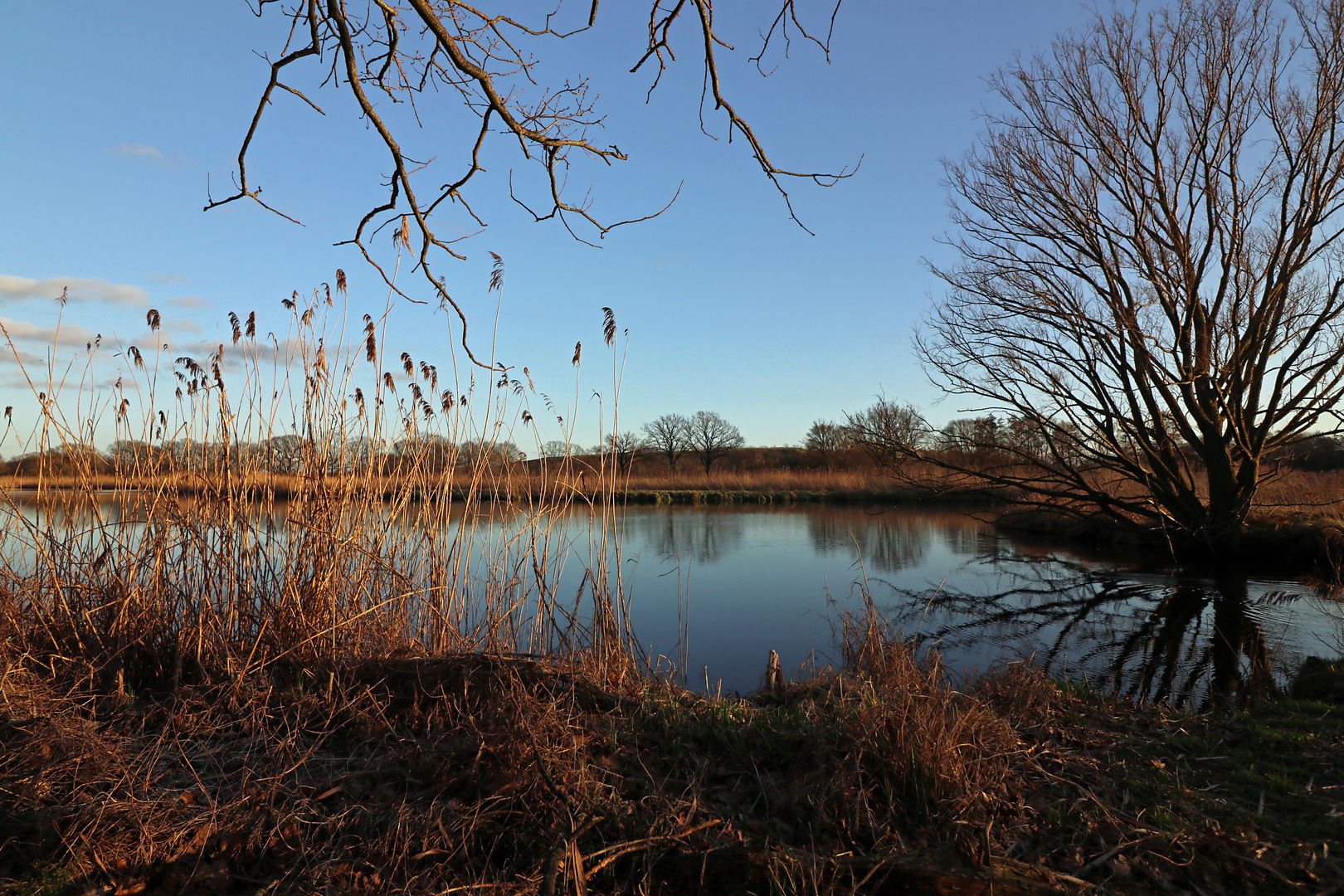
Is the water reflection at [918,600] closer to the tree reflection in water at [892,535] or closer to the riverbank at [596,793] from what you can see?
the tree reflection in water at [892,535]

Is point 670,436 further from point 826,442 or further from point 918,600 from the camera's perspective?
point 918,600

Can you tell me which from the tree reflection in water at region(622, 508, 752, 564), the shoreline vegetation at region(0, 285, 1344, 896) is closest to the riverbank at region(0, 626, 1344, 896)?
the shoreline vegetation at region(0, 285, 1344, 896)

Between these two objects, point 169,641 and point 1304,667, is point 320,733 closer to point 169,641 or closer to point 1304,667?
point 169,641

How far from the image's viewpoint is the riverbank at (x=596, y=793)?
1941 millimetres

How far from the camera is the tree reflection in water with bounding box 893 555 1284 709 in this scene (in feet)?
18.3

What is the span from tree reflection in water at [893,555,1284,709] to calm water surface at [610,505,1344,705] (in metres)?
0.03

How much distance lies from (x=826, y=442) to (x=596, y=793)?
154 ft

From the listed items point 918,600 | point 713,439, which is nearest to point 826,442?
point 713,439

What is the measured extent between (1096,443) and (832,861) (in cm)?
1135

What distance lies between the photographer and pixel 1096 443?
441 inches

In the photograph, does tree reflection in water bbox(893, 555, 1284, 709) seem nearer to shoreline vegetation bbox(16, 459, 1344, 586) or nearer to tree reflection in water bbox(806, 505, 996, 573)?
shoreline vegetation bbox(16, 459, 1344, 586)

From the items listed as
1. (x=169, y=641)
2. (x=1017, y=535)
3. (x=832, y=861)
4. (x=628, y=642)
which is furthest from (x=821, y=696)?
(x=1017, y=535)

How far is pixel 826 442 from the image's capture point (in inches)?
1881

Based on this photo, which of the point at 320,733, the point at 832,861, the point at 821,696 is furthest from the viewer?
the point at 821,696
